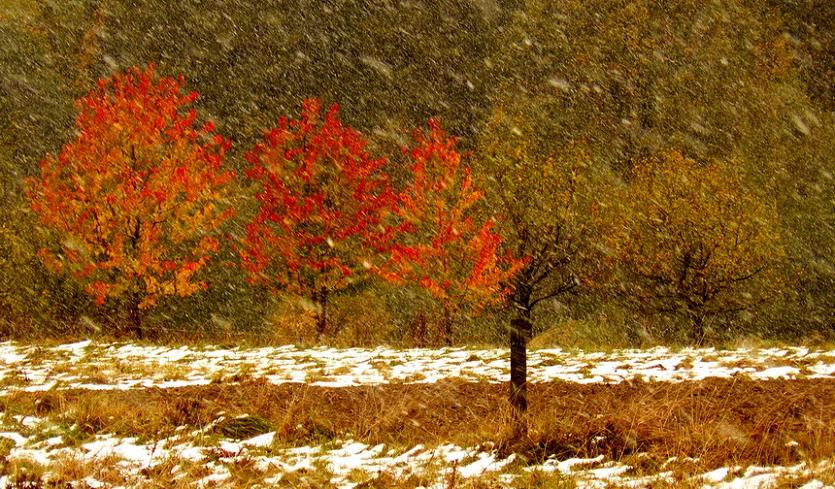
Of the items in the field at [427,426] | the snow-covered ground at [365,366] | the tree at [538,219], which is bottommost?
the snow-covered ground at [365,366]

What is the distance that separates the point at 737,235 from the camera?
1855cm

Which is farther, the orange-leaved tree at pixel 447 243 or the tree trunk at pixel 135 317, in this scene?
the tree trunk at pixel 135 317

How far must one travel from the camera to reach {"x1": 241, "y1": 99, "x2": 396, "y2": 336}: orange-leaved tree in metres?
16.8

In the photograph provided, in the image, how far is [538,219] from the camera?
998cm

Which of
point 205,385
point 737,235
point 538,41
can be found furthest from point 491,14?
point 205,385

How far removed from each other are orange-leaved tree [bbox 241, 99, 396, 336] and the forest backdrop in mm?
970

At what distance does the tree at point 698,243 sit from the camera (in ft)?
61.5

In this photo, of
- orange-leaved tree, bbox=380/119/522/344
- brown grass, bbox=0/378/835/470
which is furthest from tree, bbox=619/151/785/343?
brown grass, bbox=0/378/835/470

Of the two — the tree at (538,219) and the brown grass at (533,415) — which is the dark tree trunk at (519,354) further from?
the brown grass at (533,415)

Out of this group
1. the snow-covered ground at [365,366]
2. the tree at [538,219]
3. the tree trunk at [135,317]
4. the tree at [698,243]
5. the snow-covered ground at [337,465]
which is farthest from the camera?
the tree at [698,243]

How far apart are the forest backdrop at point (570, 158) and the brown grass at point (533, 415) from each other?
1.25 m

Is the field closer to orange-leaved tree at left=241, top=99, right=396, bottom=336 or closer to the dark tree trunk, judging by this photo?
the dark tree trunk

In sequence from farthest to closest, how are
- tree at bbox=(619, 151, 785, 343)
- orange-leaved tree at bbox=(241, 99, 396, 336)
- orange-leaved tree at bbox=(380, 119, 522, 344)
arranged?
tree at bbox=(619, 151, 785, 343) < orange-leaved tree at bbox=(241, 99, 396, 336) < orange-leaved tree at bbox=(380, 119, 522, 344)

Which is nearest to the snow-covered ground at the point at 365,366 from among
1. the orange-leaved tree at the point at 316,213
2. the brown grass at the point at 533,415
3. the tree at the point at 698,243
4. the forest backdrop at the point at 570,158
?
the brown grass at the point at 533,415
